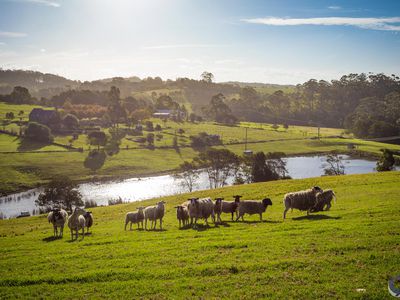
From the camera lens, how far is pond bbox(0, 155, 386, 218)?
7890 cm

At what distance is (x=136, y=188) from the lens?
95.2 metres

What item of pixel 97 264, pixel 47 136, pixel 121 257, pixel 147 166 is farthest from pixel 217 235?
pixel 47 136

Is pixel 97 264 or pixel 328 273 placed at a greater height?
pixel 328 273

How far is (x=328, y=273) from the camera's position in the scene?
1490 cm

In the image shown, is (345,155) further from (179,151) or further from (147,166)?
(147,166)

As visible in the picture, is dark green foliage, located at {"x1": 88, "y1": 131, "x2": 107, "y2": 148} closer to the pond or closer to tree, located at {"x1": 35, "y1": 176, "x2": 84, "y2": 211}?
the pond

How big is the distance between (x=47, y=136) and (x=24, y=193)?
48664mm

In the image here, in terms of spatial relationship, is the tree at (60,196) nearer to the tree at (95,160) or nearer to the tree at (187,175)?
the tree at (187,175)

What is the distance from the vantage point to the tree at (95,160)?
4348 inches

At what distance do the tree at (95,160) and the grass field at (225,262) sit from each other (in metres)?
85.8

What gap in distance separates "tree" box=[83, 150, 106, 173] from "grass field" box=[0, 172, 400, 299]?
85.8 metres

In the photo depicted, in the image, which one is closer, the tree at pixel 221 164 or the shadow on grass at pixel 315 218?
the shadow on grass at pixel 315 218

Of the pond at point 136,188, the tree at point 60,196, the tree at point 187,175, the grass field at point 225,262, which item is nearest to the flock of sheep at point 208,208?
the grass field at point 225,262

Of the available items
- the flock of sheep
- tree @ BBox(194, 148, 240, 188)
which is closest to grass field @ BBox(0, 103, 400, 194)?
tree @ BBox(194, 148, 240, 188)
